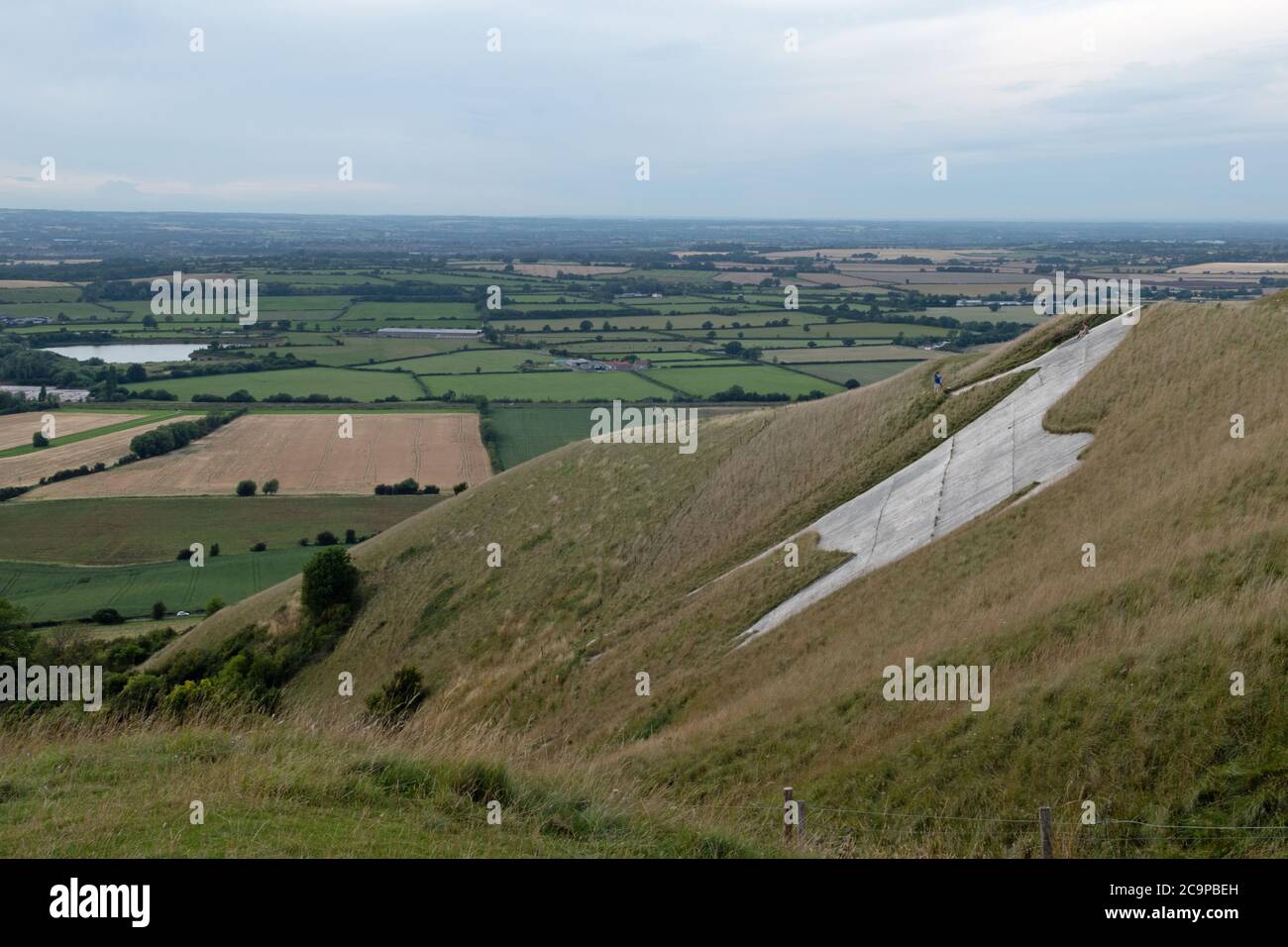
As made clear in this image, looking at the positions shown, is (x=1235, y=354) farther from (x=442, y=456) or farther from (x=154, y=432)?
(x=154, y=432)

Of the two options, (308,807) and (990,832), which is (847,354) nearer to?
(990,832)

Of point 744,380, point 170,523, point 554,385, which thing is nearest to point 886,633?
point 170,523

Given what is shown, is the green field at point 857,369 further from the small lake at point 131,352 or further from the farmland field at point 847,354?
the small lake at point 131,352

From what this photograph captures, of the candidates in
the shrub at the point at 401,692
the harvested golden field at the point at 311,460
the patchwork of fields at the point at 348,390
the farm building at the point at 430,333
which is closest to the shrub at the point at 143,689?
the shrub at the point at 401,692

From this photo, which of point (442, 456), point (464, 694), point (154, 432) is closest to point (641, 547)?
point (464, 694)

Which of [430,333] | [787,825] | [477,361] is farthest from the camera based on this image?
[430,333]

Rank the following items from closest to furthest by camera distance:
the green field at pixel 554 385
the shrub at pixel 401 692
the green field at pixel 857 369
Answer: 1. the shrub at pixel 401 692
2. the green field at pixel 857 369
3. the green field at pixel 554 385
